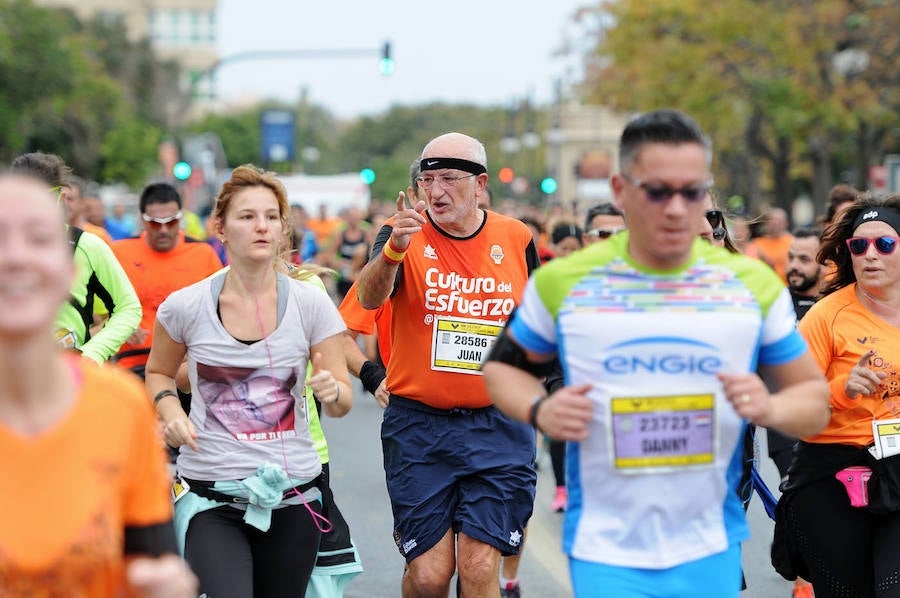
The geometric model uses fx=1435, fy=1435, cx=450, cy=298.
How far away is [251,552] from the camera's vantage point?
507cm

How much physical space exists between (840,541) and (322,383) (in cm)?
222

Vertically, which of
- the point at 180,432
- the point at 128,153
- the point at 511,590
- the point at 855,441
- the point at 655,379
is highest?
the point at 128,153

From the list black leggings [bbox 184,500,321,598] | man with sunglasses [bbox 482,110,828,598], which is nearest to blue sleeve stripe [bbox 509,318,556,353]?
man with sunglasses [bbox 482,110,828,598]

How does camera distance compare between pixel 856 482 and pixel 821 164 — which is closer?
pixel 856 482

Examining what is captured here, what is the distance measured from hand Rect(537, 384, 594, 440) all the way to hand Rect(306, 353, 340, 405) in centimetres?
104

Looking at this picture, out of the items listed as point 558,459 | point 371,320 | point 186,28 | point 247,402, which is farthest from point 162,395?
point 186,28

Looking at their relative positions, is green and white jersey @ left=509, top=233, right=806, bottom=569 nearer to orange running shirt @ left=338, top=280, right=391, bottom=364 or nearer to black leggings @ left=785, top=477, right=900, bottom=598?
black leggings @ left=785, top=477, right=900, bottom=598

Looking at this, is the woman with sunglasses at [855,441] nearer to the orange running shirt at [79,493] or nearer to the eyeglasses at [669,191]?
the eyeglasses at [669,191]

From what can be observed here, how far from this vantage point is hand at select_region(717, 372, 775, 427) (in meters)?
3.50

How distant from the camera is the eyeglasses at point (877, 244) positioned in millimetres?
5531

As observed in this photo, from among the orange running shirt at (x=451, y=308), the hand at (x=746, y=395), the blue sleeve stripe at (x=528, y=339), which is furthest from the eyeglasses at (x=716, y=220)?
the hand at (x=746, y=395)

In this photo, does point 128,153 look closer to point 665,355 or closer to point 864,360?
point 864,360

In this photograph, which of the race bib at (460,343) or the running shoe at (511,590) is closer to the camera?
the race bib at (460,343)

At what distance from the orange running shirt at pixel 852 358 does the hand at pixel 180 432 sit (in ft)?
7.58
